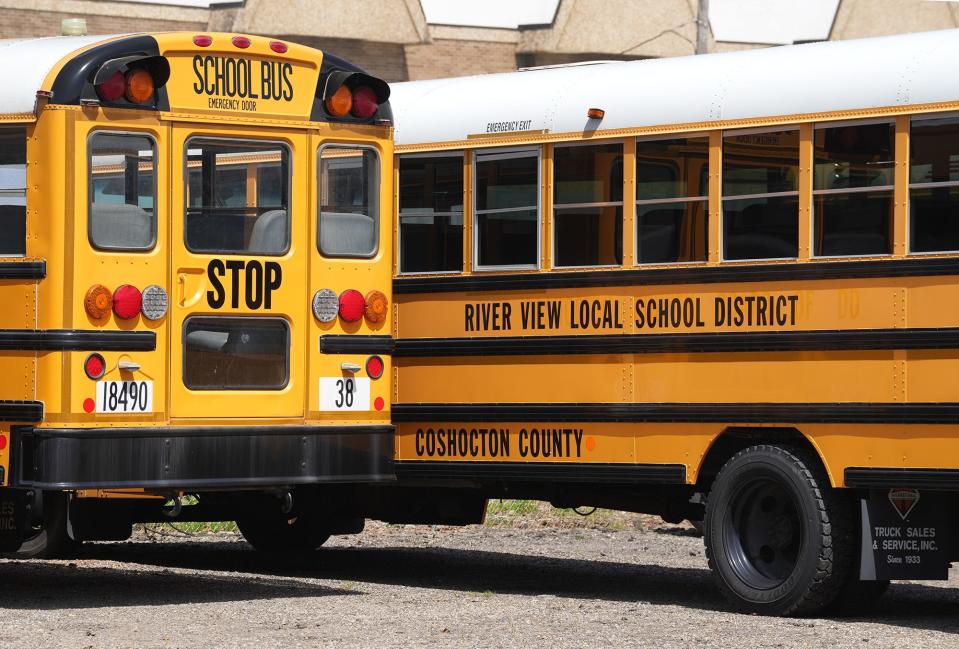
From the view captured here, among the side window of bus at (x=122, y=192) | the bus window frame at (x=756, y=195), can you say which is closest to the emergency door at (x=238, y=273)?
the side window of bus at (x=122, y=192)

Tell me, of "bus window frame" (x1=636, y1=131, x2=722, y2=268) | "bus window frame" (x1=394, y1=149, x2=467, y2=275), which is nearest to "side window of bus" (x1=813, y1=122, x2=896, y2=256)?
"bus window frame" (x1=636, y1=131, x2=722, y2=268)

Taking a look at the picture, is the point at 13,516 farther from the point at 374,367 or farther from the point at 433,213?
the point at 433,213

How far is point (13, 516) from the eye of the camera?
33.0 feet

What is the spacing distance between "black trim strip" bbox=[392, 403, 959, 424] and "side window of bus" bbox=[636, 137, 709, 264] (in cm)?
75

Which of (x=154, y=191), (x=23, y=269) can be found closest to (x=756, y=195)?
(x=154, y=191)

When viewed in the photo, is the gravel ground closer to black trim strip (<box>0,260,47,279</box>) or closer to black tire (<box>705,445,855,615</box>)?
black tire (<box>705,445,855,615</box>)

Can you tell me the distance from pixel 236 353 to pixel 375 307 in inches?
33.8

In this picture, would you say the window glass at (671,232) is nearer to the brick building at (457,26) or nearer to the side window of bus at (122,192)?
the side window of bus at (122,192)

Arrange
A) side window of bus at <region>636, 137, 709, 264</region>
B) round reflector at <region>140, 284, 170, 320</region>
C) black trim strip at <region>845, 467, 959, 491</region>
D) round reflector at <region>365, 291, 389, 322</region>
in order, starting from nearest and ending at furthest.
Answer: black trim strip at <region>845, 467, 959, 491</region>
round reflector at <region>140, 284, 170, 320</region>
side window of bus at <region>636, 137, 709, 264</region>
round reflector at <region>365, 291, 389, 322</region>

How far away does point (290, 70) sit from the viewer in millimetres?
10438

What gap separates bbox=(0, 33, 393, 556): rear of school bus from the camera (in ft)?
31.5

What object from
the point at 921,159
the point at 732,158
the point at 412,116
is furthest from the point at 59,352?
the point at 921,159

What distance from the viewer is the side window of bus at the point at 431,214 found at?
11.0 m

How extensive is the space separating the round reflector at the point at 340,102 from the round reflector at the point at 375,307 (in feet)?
3.09
